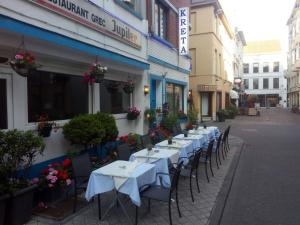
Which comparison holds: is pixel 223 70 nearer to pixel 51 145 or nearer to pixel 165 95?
pixel 165 95

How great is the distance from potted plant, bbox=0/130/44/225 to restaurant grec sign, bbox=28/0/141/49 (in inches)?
105

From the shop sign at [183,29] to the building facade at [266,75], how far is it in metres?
51.3

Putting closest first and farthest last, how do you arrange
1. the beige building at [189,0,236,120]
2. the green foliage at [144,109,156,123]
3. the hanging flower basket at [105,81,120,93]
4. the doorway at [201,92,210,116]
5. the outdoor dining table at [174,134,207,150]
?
the outdoor dining table at [174,134,207,150]
the hanging flower basket at [105,81,120,93]
the green foliage at [144,109,156,123]
the beige building at [189,0,236,120]
the doorway at [201,92,210,116]

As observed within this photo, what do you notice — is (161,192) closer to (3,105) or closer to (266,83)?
(3,105)

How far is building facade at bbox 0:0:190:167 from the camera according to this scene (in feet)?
18.5

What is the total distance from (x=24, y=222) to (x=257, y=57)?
6580 cm

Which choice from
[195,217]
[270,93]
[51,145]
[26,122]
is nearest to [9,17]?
[26,122]

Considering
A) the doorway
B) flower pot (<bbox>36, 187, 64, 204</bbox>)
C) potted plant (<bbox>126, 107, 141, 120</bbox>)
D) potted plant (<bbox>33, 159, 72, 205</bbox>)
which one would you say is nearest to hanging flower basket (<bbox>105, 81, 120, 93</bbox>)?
potted plant (<bbox>126, 107, 141, 120</bbox>)

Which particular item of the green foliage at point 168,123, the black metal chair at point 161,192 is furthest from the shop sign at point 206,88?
the black metal chair at point 161,192

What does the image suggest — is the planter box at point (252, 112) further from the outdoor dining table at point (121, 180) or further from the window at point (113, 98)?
the outdoor dining table at point (121, 180)

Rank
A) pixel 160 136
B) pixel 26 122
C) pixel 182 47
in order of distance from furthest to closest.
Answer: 1. pixel 182 47
2. pixel 160 136
3. pixel 26 122

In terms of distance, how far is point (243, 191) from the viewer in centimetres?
639

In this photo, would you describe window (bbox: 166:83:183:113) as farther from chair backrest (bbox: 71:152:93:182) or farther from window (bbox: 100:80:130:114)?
chair backrest (bbox: 71:152:93:182)

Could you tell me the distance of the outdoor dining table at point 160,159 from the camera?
18.1 feet
